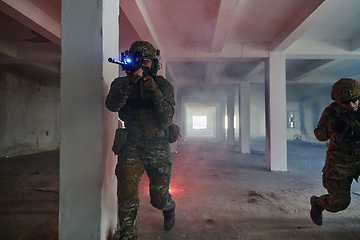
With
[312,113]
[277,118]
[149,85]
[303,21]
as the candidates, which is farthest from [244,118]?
[312,113]

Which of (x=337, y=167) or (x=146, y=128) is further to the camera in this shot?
(x=337, y=167)

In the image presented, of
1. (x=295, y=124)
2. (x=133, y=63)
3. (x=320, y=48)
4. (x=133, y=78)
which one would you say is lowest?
(x=295, y=124)

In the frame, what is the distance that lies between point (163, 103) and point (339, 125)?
1847 millimetres

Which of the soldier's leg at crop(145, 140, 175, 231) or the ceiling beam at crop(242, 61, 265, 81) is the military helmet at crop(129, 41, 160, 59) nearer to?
the soldier's leg at crop(145, 140, 175, 231)

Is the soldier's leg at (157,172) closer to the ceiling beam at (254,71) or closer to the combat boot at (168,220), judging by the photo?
the combat boot at (168,220)

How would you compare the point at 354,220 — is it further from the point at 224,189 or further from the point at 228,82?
the point at 228,82

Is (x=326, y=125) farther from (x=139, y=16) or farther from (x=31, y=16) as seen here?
(x=31, y=16)

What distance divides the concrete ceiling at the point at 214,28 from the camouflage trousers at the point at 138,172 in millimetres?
2548

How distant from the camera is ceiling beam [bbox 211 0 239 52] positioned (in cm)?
330

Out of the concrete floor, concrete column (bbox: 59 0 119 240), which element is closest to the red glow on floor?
the concrete floor

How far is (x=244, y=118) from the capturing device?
9000mm

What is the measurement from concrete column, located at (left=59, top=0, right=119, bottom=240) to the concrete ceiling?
67.5 inches

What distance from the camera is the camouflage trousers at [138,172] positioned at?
1.65m

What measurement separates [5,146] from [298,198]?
941 cm
